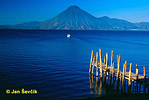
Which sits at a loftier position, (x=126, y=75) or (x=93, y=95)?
(x=126, y=75)

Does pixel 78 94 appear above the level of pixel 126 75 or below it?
below

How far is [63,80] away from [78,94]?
15.8ft

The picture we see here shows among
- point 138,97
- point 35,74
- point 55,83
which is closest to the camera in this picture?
point 138,97

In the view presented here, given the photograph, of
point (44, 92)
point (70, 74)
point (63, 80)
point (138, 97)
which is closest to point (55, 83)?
point (63, 80)

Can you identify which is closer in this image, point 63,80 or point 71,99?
point 71,99

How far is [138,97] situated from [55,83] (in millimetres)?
9702

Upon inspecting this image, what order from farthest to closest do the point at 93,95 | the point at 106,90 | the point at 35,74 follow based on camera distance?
the point at 35,74
the point at 106,90
the point at 93,95

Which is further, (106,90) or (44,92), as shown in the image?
(106,90)

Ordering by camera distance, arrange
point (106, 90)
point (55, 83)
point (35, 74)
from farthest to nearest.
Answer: point (35, 74)
point (55, 83)
point (106, 90)

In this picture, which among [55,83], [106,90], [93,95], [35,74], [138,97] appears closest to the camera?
[138,97]

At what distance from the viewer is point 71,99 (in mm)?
17953

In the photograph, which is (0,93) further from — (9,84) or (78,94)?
(78,94)

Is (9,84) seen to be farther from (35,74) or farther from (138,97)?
(138,97)

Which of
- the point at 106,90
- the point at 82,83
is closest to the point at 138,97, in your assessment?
the point at 106,90
